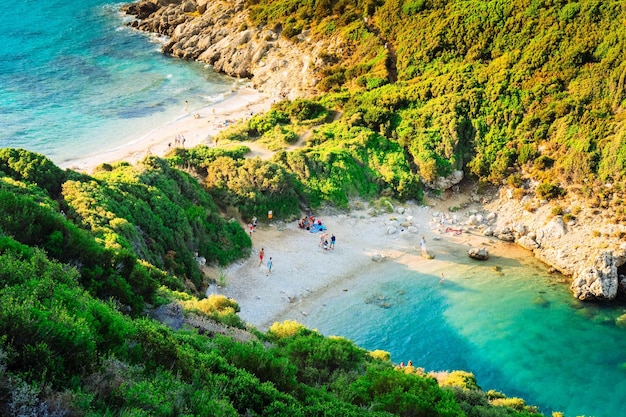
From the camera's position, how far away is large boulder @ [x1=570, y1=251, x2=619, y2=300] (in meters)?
32.7

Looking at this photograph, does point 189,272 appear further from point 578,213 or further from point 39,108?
point 39,108

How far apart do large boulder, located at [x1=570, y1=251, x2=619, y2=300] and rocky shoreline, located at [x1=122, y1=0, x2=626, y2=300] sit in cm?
5

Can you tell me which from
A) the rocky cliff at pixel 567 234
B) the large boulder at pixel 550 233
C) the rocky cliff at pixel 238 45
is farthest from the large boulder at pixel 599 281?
the rocky cliff at pixel 238 45

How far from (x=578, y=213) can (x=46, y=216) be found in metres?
31.4

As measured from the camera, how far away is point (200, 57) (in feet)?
221

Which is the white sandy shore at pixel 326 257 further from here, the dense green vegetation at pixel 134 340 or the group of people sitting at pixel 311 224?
the dense green vegetation at pixel 134 340

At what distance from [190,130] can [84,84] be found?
629 inches

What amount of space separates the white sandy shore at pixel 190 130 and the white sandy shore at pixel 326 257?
12.3 metres

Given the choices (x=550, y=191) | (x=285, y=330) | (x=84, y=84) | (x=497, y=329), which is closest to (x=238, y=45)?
(x=84, y=84)

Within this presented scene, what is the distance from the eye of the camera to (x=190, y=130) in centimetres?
→ 4988

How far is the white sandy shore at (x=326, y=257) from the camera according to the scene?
30844 millimetres

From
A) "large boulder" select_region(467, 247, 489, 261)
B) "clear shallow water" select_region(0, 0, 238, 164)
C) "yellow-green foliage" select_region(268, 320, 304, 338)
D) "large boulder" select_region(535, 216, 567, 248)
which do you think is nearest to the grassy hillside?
"large boulder" select_region(535, 216, 567, 248)

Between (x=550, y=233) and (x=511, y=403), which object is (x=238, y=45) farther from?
(x=511, y=403)

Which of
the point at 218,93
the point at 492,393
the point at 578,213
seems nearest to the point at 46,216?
the point at 492,393
